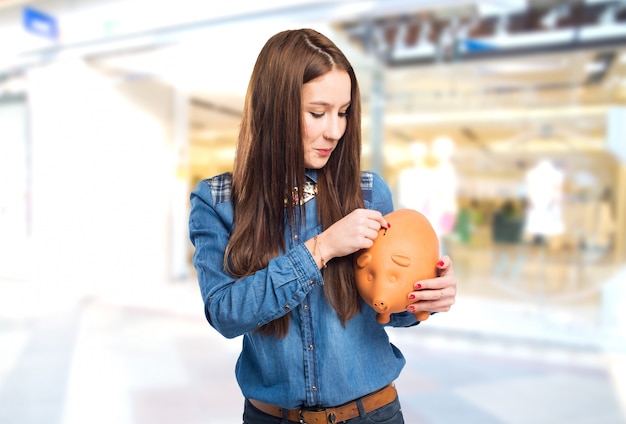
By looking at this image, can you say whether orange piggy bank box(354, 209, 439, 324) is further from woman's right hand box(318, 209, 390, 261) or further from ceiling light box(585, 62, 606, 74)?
ceiling light box(585, 62, 606, 74)

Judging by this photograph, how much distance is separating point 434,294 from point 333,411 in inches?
12.2

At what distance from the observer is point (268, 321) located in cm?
100

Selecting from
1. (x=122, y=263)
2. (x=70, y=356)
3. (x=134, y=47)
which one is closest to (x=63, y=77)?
(x=134, y=47)

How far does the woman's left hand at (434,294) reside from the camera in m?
1.06

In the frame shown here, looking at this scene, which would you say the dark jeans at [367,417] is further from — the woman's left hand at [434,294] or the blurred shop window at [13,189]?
the blurred shop window at [13,189]

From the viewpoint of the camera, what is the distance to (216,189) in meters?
1.15

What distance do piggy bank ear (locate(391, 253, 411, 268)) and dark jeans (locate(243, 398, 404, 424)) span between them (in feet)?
1.01

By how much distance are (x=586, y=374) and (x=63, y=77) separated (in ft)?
21.4

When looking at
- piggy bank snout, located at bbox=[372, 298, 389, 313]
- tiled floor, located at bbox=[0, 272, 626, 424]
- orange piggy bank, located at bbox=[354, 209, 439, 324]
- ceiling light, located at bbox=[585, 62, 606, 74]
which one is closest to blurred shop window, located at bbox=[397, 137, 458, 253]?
tiled floor, located at bbox=[0, 272, 626, 424]

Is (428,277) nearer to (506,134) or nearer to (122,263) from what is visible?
(506,134)

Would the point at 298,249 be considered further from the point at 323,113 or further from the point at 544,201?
the point at 544,201

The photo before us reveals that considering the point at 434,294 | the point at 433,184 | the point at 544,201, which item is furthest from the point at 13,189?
the point at 434,294

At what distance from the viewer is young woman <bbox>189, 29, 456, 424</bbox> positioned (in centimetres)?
100

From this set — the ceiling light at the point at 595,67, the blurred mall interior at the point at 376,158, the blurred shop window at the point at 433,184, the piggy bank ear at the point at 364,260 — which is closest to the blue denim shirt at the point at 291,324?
the piggy bank ear at the point at 364,260
